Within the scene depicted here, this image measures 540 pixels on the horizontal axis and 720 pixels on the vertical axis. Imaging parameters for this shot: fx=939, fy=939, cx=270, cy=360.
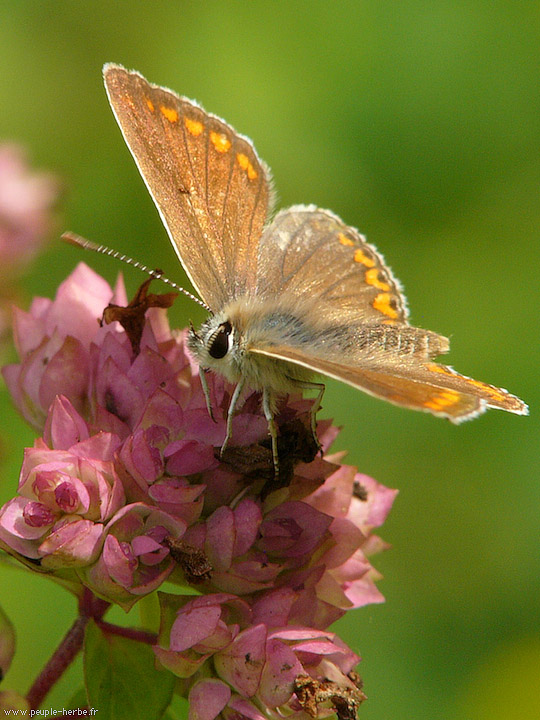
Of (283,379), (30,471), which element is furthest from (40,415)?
(283,379)

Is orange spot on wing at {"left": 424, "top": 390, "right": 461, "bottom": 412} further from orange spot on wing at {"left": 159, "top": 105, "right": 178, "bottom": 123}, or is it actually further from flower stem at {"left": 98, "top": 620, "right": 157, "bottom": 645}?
orange spot on wing at {"left": 159, "top": 105, "right": 178, "bottom": 123}

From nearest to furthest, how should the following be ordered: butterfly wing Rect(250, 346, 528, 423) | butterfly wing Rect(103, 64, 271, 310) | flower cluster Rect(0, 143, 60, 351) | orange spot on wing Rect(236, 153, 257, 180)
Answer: butterfly wing Rect(250, 346, 528, 423) → butterfly wing Rect(103, 64, 271, 310) → orange spot on wing Rect(236, 153, 257, 180) → flower cluster Rect(0, 143, 60, 351)

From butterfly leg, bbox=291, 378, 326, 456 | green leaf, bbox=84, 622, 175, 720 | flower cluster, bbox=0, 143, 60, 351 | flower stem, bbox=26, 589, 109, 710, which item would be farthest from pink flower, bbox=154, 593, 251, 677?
flower cluster, bbox=0, 143, 60, 351

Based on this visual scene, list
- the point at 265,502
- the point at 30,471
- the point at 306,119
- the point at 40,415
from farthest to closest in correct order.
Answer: the point at 306,119, the point at 40,415, the point at 265,502, the point at 30,471

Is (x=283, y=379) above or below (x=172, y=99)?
below

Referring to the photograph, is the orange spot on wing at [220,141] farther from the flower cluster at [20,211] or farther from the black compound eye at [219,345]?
the flower cluster at [20,211]

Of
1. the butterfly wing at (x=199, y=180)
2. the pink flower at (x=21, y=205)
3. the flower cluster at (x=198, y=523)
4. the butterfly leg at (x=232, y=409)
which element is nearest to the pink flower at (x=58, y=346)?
the flower cluster at (x=198, y=523)

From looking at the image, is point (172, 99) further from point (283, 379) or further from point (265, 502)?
point (265, 502)

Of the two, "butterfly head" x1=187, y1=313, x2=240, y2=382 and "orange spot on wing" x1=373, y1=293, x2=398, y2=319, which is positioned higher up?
"orange spot on wing" x1=373, y1=293, x2=398, y2=319
